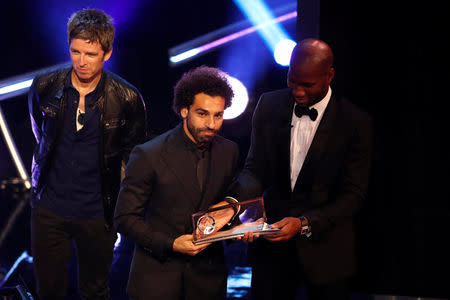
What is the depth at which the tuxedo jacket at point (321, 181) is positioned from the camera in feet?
8.85

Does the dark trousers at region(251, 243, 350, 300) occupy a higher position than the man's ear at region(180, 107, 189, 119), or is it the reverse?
the man's ear at region(180, 107, 189, 119)

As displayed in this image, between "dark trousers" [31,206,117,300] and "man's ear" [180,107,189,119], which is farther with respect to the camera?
"dark trousers" [31,206,117,300]

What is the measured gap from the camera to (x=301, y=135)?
9.21 ft

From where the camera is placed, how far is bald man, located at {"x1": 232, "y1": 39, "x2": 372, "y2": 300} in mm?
2678

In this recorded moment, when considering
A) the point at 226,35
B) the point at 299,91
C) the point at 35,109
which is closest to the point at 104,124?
the point at 35,109

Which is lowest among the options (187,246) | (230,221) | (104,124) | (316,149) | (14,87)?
(187,246)

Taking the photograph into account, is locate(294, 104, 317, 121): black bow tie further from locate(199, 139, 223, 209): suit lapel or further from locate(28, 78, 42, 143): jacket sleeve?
locate(28, 78, 42, 143): jacket sleeve

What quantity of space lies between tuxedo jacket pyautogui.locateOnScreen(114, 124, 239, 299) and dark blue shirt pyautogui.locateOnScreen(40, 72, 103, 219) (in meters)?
0.73

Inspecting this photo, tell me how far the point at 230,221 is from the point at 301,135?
2.22 feet

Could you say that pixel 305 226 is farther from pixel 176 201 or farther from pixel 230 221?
pixel 176 201

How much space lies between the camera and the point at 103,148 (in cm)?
321

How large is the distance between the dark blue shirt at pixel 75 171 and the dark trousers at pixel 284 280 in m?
1.16

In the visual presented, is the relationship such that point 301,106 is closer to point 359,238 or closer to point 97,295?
point 359,238

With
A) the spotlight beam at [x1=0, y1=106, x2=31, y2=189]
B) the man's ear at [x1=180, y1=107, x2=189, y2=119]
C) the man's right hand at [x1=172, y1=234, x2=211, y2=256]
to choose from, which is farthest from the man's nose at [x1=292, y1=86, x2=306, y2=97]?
the spotlight beam at [x1=0, y1=106, x2=31, y2=189]
